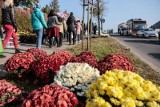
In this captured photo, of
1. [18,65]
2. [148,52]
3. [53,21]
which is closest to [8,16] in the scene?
[18,65]

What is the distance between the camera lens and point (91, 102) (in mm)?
4422

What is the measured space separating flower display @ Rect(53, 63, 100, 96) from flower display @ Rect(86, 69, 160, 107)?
0.83 m

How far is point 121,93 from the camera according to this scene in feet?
14.5

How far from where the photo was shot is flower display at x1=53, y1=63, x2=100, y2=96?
561 centimetres

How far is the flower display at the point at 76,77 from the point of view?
561cm

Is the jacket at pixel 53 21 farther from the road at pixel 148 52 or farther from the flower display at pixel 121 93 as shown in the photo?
the flower display at pixel 121 93

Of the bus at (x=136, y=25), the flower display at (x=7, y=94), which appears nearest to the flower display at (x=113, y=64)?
the flower display at (x=7, y=94)

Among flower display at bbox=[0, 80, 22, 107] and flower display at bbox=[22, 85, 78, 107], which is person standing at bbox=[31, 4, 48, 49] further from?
flower display at bbox=[22, 85, 78, 107]

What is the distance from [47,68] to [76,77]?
1.56m

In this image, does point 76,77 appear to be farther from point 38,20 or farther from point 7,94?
point 38,20

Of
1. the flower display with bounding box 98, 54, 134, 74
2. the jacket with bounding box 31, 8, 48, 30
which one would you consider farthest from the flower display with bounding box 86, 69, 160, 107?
the jacket with bounding box 31, 8, 48, 30

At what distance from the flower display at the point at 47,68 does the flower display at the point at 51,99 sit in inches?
102

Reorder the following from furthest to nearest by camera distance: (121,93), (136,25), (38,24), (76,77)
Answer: (136,25) < (38,24) < (76,77) < (121,93)

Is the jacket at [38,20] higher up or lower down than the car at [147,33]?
higher up
